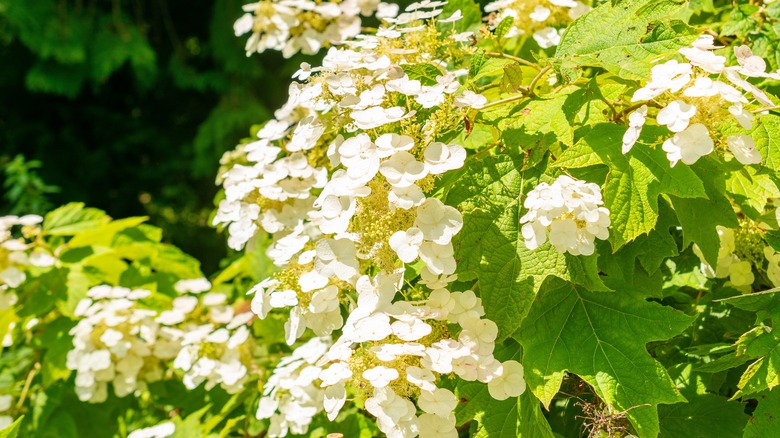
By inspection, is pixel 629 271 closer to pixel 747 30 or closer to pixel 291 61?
pixel 747 30

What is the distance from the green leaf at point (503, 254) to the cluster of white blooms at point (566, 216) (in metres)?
0.05

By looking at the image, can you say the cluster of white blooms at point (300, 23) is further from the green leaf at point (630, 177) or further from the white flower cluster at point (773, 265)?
the white flower cluster at point (773, 265)

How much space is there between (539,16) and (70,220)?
1.28m

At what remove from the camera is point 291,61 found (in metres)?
4.67

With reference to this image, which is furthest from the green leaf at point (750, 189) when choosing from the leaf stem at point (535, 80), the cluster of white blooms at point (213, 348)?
the cluster of white blooms at point (213, 348)

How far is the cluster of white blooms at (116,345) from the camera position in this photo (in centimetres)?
156

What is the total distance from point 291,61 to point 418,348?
13.2 feet

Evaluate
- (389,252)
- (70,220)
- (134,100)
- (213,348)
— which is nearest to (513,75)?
(389,252)

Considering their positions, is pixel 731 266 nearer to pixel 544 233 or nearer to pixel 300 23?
pixel 544 233

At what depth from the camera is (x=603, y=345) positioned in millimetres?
1016

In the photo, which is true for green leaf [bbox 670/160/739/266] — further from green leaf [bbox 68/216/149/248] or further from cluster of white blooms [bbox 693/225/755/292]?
green leaf [bbox 68/216/149/248]

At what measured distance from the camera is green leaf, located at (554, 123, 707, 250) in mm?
933

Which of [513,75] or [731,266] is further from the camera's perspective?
[731,266]

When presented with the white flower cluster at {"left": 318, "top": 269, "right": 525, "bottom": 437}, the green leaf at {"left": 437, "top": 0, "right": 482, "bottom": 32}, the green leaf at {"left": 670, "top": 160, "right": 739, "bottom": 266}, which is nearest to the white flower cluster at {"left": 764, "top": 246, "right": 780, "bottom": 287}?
the green leaf at {"left": 670, "top": 160, "right": 739, "bottom": 266}
